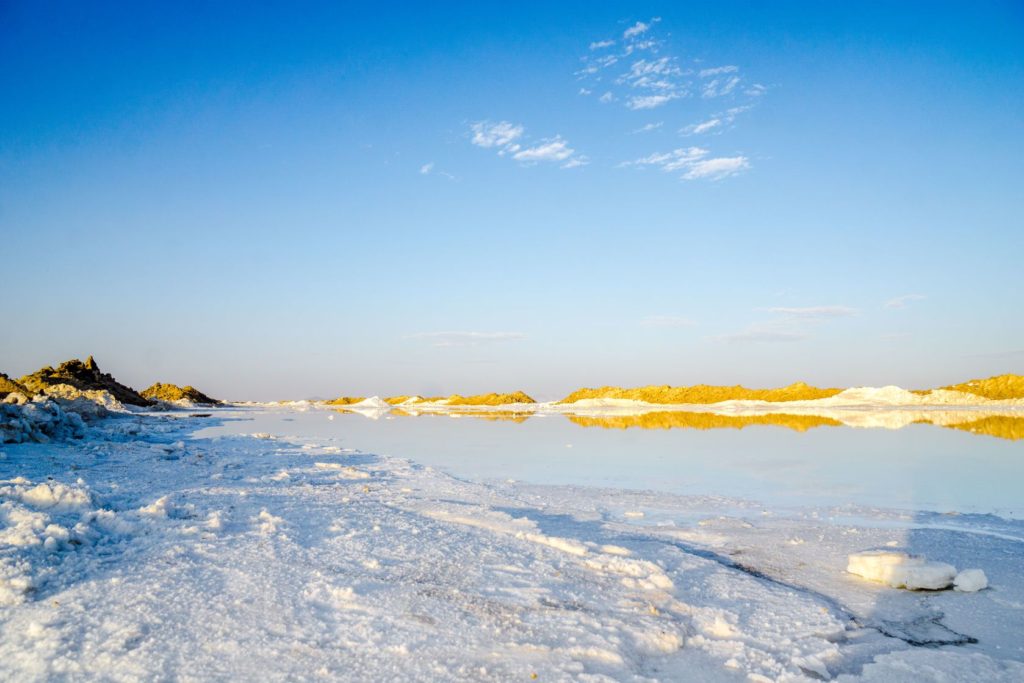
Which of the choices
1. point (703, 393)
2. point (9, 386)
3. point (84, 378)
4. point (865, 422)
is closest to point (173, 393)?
point (84, 378)

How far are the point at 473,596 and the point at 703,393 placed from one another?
49622 mm

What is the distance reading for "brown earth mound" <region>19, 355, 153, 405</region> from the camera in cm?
3005

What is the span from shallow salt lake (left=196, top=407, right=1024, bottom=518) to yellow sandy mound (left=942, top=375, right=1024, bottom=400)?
94.8ft

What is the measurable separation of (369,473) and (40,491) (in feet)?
14.1

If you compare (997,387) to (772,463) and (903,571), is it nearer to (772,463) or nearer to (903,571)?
(772,463)

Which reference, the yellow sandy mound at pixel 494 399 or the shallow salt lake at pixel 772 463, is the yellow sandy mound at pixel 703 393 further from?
the shallow salt lake at pixel 772 463

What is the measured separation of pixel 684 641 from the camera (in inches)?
107

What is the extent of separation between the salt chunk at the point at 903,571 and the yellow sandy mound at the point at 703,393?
42556 mm

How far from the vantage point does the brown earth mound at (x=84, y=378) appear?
30.0 metres

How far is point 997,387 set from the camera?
37.1 meters

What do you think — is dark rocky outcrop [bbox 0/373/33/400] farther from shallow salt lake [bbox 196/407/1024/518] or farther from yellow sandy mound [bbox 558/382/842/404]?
yellow sandy mound [bbox 558/382/842/404]

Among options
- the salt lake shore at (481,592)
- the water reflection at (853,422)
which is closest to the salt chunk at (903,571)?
the salt lake shore at (481,592)

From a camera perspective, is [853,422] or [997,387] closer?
[853,422]

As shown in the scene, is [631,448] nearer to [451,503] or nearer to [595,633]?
[451,503]
